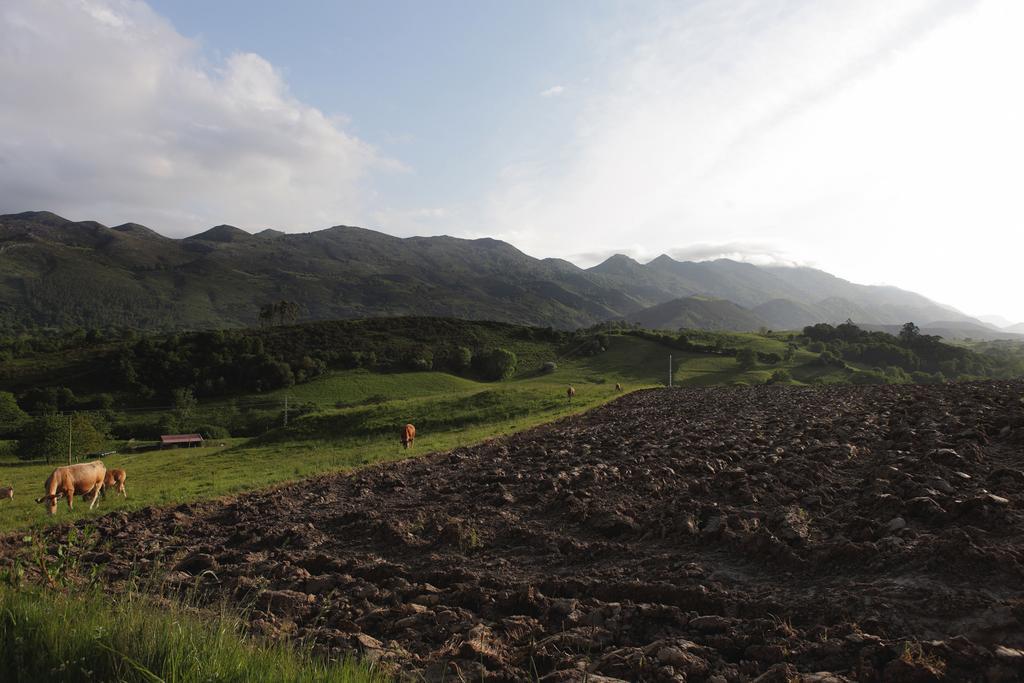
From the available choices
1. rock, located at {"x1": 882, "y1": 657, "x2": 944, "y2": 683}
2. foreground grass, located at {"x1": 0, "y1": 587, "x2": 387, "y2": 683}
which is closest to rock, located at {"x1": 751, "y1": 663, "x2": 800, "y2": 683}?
rock, located at {"x1": 882, "y1": 657, "x2": 944, "y2": 683}

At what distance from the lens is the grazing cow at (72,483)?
1633cm

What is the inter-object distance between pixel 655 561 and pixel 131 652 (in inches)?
260

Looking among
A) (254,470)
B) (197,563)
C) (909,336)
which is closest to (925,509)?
(197,563)

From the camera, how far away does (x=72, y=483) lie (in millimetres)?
17188

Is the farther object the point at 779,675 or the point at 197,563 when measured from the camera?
the point at 197,563

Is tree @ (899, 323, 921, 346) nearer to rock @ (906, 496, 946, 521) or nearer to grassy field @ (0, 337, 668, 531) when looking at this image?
grassy field @ (0, 337, 668, 531)

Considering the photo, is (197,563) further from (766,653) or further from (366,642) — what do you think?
(766,653)

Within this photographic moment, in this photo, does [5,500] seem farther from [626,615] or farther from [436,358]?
[436,358]

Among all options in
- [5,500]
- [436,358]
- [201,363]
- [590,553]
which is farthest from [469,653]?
[201,363]

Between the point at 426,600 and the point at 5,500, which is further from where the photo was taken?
the point at 5,500

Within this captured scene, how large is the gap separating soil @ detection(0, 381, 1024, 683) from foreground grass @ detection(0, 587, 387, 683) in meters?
0.91

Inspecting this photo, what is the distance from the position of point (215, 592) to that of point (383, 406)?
39.8 meters

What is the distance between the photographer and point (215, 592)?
327 inches

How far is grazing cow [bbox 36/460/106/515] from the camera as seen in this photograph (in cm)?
1633
